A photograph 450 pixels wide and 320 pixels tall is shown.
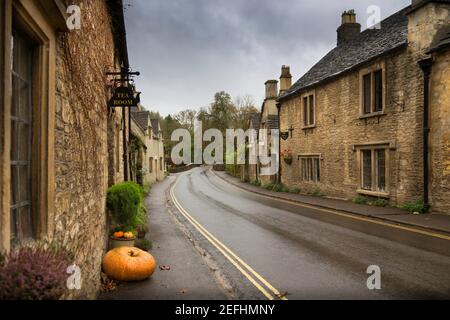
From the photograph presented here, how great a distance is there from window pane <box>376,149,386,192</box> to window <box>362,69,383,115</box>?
6.40 feet

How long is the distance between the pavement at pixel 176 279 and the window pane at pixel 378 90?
1132 cm

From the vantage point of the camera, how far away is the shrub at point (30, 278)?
2.28 metres

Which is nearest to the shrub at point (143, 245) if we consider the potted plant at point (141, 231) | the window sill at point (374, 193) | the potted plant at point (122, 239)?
the potted plant at point (122, 239)

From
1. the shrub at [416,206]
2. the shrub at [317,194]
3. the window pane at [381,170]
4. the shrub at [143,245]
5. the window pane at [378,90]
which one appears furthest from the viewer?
the shrub at [317,194]

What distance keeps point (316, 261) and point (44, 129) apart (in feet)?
21.0

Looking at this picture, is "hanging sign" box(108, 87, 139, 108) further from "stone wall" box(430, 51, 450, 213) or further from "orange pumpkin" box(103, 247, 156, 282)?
"stone wall" box(430, 51, 450, 213)

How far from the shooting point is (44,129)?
3.58 meters

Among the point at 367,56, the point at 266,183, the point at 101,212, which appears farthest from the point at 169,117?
the point at 101,212

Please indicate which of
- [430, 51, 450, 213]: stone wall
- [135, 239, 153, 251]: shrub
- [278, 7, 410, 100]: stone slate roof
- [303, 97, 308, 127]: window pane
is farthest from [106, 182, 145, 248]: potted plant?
[303, 97, 308, 127]: window pane

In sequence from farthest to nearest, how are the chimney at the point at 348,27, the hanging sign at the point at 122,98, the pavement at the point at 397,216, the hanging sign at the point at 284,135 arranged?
the hanging sign at the point at 284,135 < the chimney at the point at 348,27 < the pavement at the point at 397,216 < the hanging sign at the point at 122,98

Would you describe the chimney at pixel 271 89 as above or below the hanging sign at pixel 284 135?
above

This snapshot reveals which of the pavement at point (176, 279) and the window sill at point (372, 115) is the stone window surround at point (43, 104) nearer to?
the pavement at point (176, 279)

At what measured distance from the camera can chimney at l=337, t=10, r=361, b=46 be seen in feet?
84.0
